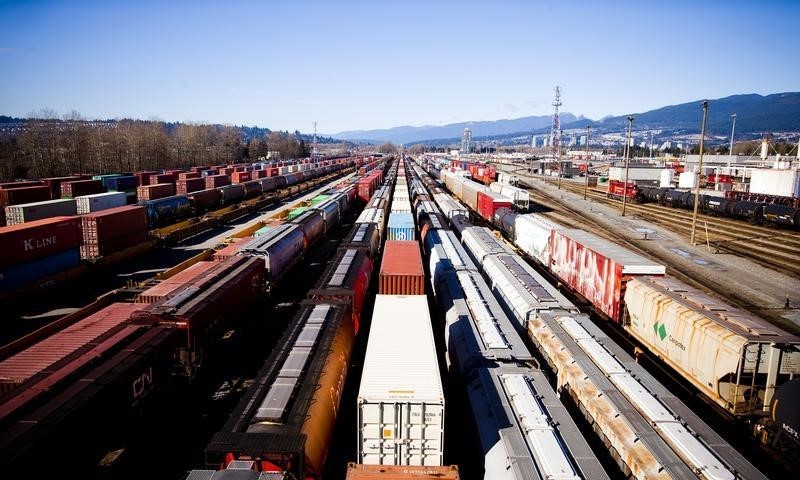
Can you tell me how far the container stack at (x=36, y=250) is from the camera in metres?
25.5

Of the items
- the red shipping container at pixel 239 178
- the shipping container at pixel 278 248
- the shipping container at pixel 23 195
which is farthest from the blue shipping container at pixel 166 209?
the red shipping container at pixel 239 178

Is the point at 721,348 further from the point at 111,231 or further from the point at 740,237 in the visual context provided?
the point at 740,237

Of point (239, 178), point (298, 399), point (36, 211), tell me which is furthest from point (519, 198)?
point (239, 178)

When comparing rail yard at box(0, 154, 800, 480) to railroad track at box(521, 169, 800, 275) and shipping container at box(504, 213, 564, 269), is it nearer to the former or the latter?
shipping container at box(504, 213, 564, 269)

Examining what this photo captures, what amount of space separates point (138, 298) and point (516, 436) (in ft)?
55.0

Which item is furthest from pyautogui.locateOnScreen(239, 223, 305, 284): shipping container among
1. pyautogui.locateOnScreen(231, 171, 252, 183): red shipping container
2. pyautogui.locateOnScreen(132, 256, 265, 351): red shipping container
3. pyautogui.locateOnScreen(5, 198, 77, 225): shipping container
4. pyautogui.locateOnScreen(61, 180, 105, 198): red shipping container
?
pyautogui.locateOnScreen(231, 171, 252, 183): red shipping container

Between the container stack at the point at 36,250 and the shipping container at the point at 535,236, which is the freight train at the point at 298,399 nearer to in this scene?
the shipping container at the point at 535,236

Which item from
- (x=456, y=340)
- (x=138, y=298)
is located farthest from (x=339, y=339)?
(x=138, y=298)

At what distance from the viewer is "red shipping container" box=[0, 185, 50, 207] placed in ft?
149

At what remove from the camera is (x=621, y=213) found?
62.7m

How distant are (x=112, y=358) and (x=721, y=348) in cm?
1901

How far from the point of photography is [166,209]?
162ft

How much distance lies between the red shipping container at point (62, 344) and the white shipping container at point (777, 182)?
3096 inches

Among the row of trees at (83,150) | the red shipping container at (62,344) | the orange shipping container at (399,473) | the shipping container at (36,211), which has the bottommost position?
the orange shipping container at (399,473)
